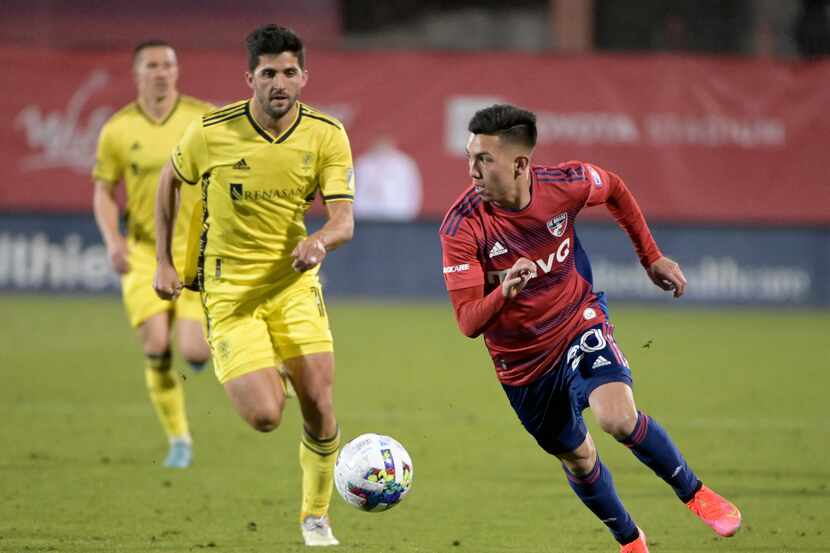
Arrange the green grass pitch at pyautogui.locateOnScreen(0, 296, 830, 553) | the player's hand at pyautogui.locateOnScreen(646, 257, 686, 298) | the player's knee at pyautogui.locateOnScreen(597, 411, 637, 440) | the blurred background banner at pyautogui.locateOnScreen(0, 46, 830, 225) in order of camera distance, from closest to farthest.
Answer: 1. the player's knee at pyautogui.locateOnScreen(597, 411, 637, 440)
2. the player's hand at pyautogui.locateOnScreen(646, 257, 686, 298)
3. the green grass pitch at pyautogui.locateOnScreen(0, 296, 830, 553)
4. the blurred background banner at pyautogui.locateOnScreen(0, 46, 830, 225)

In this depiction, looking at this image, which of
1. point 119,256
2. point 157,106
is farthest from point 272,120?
point 157,106

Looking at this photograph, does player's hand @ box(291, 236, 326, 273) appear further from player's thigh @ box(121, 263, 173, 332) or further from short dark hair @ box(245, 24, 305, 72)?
player's thigh @ box(121, 263, 173, 332)

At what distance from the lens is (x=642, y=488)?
26.8ft

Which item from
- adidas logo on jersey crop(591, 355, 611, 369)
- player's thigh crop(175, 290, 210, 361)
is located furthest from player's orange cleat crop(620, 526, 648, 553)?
player's thigh crop(175, 290, 210, 361)

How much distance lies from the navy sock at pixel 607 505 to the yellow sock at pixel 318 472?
123cm

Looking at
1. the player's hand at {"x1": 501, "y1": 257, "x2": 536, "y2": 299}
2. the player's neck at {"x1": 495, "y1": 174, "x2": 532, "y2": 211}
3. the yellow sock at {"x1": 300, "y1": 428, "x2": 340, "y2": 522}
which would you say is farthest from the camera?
the yellow sock at {"x1": 300, "y1": 428, "x2": 340, "y2": 522}

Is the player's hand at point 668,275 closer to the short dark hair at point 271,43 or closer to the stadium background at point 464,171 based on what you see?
the short dark hair at point 271,43

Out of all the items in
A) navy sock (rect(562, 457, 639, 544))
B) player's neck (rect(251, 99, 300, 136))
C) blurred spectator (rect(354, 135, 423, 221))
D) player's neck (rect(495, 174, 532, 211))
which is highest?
player's neck (rect(251, 99, 300, 136))

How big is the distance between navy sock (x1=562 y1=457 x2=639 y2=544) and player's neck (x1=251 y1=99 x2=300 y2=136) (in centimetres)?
212

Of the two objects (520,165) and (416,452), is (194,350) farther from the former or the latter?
(520,165)

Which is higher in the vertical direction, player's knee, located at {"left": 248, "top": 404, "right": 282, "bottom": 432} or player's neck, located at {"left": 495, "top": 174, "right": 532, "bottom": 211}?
player's neck, located at {"left": 495, "top": 174, "right": 532, "bottom": 211}

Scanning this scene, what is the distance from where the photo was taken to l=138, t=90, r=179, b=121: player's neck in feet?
29.9

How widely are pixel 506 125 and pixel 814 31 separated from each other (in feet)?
49.8

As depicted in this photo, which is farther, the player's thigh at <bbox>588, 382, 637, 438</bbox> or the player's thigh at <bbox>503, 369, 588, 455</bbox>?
the player's thigh at <bbox>503, 369, 588, 455</bbox>
